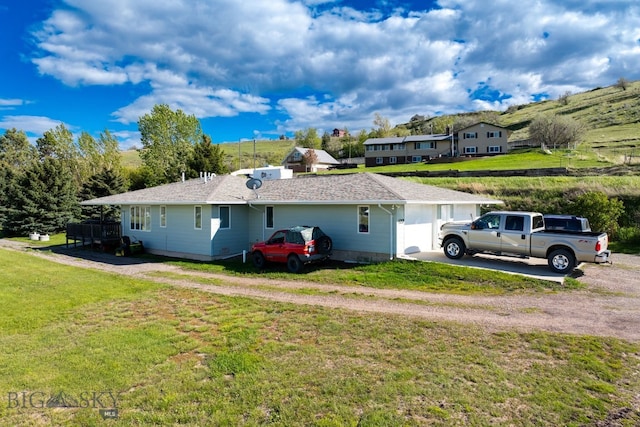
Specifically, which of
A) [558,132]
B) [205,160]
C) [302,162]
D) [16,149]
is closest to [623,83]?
[558,132]

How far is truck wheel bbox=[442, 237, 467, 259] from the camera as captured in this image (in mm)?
15320

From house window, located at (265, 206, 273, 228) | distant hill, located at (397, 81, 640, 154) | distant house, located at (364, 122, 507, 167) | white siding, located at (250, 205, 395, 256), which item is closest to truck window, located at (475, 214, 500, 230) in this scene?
white siding, located at (250, 205, 395, 256)

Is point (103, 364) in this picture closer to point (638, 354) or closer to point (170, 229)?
point (638, 354)

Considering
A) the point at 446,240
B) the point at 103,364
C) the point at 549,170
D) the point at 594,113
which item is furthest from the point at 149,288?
the point at 594,113

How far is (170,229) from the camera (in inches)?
798

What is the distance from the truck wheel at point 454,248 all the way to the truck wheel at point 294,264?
609 centimetres

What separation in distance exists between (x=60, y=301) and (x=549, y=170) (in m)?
34.8

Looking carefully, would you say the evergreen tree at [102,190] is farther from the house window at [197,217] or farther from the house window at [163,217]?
the house window at [197,217]

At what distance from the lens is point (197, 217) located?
62.3 ft

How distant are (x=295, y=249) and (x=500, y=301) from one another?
7.63 metres

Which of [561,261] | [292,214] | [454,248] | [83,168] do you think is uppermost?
[83,168]

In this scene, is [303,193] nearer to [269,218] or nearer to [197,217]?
[269,218]

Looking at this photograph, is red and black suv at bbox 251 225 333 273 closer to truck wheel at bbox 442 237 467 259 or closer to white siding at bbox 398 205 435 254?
white siding at bbox 398 205 435 254

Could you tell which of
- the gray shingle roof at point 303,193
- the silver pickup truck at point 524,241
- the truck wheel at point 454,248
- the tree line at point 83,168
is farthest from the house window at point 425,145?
the truck wheel at point 454,248
